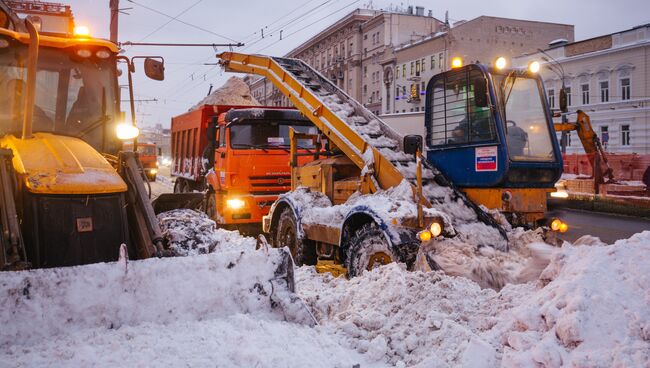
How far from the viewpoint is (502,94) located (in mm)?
6688

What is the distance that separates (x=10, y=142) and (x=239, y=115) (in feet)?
23.0

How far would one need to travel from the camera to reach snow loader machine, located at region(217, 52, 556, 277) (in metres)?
6.08

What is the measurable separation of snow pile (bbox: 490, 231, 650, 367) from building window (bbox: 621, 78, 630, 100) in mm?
43045

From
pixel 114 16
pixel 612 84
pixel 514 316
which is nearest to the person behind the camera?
pixel 514 316

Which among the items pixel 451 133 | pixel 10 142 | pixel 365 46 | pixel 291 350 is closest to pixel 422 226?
pixel 451 133

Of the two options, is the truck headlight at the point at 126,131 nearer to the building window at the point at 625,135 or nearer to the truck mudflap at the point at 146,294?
the truck mudflap at the point at 146,294

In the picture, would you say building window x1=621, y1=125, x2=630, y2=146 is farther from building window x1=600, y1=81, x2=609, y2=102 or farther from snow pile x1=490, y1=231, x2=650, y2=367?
snow pile x1=490, y1=231, x2=650, y2=367

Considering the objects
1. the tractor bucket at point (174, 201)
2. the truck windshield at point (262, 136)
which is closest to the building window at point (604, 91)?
the truck windshield at point (262, 136)

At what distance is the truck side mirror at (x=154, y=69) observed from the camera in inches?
223

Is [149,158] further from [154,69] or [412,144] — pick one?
[412,144]

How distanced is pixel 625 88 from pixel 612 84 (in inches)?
41.4

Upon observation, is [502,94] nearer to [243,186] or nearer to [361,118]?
[361,118]

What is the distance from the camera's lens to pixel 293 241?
888cm

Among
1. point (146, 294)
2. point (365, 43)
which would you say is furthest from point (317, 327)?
point (365, 43)
